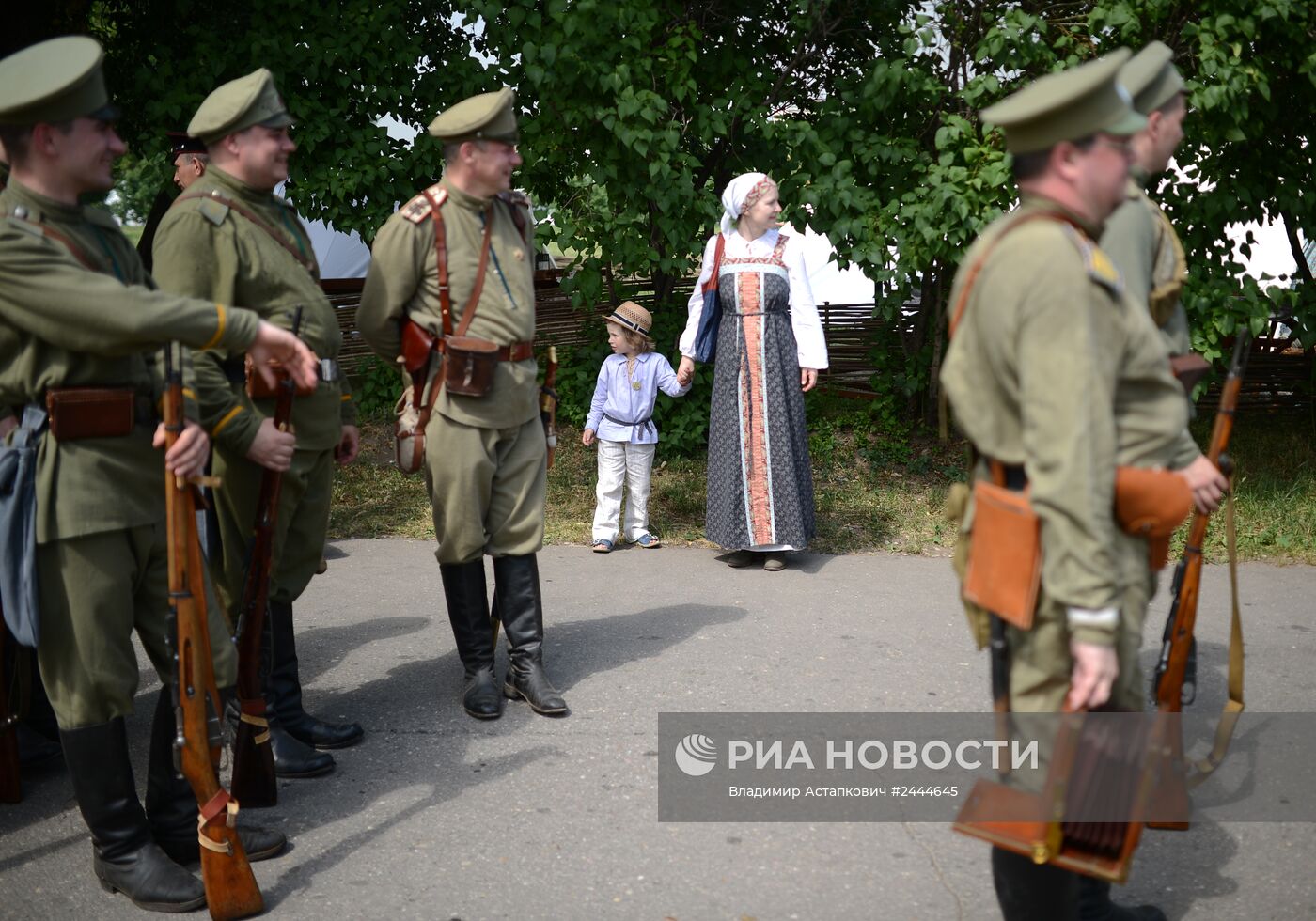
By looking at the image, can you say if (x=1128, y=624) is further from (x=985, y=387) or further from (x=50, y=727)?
(x=50, y=727)

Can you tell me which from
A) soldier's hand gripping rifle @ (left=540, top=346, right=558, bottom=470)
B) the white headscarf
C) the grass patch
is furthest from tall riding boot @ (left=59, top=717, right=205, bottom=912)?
the white headscarf

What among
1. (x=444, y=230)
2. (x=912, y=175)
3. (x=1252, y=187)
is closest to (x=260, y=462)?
(x=444, y=230)

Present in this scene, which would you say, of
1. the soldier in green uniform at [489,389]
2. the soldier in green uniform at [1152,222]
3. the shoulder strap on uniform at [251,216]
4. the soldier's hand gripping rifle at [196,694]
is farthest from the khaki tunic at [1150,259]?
the shoulder strap on uniform at [251,216]

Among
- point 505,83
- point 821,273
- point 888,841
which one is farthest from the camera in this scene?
point 821,273

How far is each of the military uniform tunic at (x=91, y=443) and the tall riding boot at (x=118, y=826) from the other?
7 cm

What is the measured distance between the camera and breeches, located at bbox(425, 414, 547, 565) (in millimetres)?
4902

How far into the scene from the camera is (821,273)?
531 inches

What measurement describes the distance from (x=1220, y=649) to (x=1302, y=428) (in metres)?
5.02

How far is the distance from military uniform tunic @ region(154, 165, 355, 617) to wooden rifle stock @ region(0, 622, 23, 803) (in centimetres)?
65

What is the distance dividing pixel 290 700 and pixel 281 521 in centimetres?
66

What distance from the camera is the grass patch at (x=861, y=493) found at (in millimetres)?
7598

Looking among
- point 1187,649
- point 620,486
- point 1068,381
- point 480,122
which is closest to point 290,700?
point 480,122

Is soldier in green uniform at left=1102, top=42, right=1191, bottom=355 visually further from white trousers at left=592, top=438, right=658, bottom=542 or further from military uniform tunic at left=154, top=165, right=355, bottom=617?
white trousers at left=592, top=438, right=658, bottom=542

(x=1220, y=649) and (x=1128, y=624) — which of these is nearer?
(x=1128, y=624)
